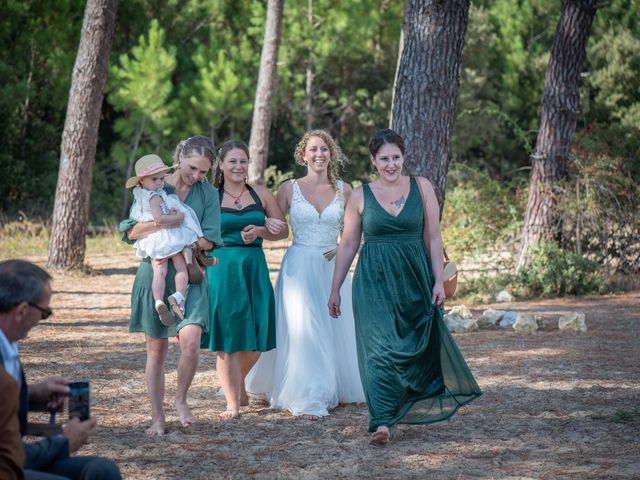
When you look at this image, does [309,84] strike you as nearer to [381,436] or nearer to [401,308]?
[401,308]

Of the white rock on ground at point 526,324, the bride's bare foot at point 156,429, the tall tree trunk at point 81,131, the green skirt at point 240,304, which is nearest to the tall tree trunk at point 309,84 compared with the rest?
the tall tree trunk at point 81,131

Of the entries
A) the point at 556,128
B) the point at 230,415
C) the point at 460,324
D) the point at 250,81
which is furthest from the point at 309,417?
the point at 250,81

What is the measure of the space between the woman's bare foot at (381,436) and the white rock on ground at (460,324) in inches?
184

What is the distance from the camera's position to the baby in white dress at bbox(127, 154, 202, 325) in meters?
5.99

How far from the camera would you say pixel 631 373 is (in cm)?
815

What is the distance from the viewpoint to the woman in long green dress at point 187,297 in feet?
20.0

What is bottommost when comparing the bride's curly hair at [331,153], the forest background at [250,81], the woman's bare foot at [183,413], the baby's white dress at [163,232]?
the woman's bare foot at [183,413]

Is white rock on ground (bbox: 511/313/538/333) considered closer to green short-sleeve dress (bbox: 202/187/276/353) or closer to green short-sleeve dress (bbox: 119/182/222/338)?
green short-sleeve dress (bbox: 202/187/276/353)

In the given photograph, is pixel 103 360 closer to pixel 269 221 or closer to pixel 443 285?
pixel 269 221

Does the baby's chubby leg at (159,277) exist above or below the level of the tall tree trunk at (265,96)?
below

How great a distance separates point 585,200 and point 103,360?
7264mm

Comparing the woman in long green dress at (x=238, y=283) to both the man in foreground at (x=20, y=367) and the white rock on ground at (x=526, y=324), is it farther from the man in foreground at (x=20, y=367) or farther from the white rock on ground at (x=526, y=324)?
the white rock on ground at (x=526, y=324)

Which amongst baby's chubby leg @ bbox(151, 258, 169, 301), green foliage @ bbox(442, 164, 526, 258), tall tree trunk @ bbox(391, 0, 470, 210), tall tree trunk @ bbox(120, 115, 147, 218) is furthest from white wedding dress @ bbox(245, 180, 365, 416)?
tall tree trunk @ bbox(120, 115, 147, 218)

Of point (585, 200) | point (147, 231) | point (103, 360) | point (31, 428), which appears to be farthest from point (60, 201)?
point (31, 428)
